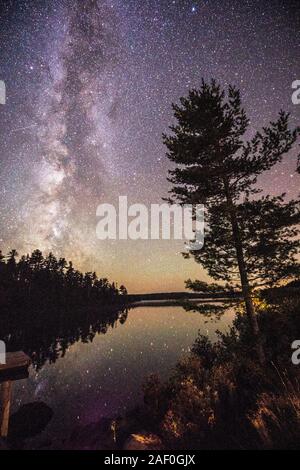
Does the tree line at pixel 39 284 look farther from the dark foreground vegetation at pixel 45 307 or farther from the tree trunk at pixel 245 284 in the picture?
the tree trunk at pixel 245 284

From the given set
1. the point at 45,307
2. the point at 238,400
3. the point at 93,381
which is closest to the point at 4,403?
the point at 238,400

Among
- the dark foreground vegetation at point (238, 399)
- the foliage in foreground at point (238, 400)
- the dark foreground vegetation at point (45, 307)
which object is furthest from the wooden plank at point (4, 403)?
the dark foreground vegetation at point (45, 307)

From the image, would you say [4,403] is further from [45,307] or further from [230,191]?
[45,307]

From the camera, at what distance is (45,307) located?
2603 inches

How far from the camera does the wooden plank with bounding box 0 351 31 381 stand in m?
6.75

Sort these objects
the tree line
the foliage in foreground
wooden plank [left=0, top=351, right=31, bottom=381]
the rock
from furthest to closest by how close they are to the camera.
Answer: the tree line, wooden plank [left=0, top=351, right=31, bottom=381], the rock, the foliage in foreground

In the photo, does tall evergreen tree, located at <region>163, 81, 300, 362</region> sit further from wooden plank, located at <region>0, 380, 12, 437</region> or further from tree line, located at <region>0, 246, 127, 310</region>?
tree line, located at <region>0, 246, 127, 310</region>

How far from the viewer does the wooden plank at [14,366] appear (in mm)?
6754

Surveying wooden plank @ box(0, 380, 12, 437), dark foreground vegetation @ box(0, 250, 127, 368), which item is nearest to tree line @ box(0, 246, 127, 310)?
dark foreground vegetation @ box(0, 250, 127, 368)

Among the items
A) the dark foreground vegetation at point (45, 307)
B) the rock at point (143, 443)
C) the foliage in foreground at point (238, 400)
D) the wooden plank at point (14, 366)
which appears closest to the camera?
the foliage in foreground at point (238, 400)

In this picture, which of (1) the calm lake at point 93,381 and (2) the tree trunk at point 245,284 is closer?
(2) the tree trunk at point 245,284

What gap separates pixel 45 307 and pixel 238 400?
225ft
